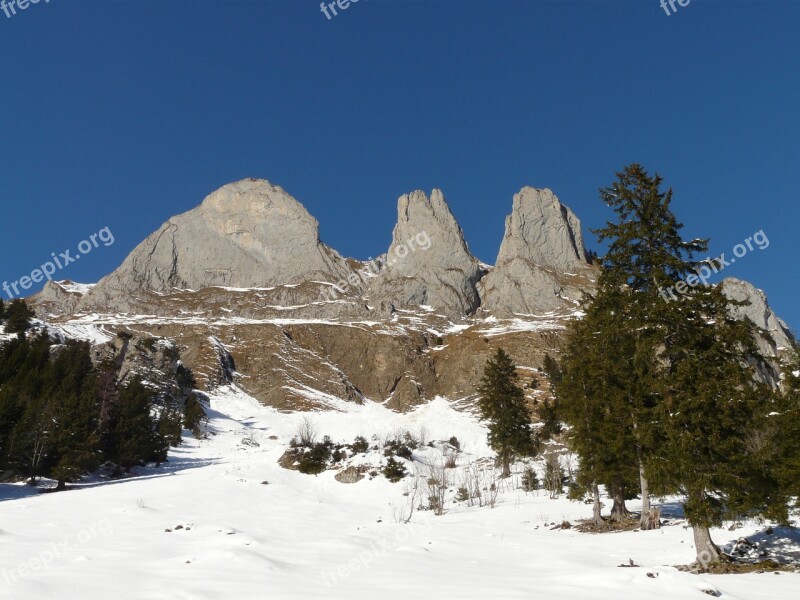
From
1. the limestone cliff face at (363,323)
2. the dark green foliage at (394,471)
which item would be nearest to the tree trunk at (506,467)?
the dark green foliage at (394,471)

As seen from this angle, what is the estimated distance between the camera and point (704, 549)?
42.1ft

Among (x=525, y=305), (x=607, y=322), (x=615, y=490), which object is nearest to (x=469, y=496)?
(x=615, y=490)

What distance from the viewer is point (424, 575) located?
10.3 m

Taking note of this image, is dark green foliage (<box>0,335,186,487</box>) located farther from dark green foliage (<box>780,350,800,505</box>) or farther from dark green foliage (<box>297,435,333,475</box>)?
dark green foliage (<box>780,350,800,505</box>)

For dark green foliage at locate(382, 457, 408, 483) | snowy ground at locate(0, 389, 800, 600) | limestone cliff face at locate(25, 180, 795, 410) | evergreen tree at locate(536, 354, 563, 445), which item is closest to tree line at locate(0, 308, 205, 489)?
snowy ground at locate(0, 389, 800, 600)

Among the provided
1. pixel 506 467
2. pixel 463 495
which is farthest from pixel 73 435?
pixel 506 467

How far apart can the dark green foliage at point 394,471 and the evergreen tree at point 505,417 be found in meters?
11.0

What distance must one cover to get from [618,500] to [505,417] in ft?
74.5

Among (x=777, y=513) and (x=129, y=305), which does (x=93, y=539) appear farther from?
(x=129, y=305)

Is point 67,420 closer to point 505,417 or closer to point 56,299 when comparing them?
point 505,417

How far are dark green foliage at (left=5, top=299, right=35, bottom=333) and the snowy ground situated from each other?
37087mm

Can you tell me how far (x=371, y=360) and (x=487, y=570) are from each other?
131 metres

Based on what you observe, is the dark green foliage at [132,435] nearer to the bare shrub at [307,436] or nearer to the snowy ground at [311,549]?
the snowy ground at [311,549]

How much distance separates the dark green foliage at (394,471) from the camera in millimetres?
33188
